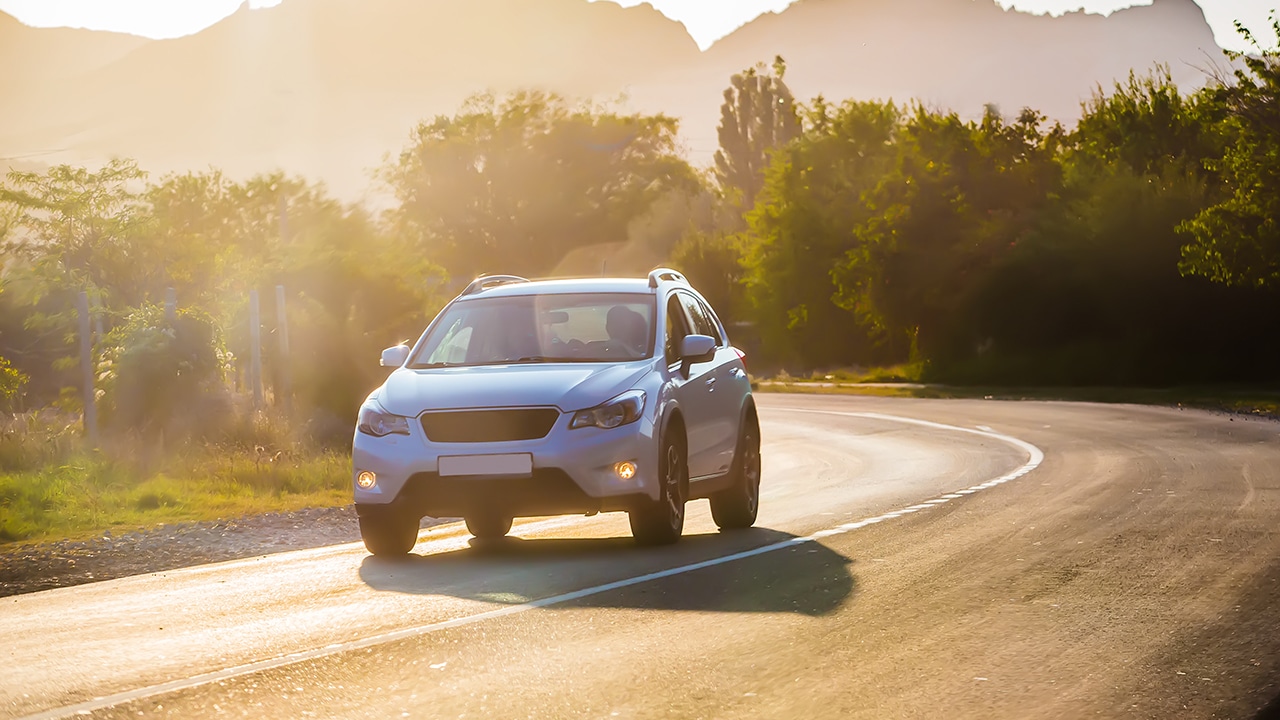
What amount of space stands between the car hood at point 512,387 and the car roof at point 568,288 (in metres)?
1.19

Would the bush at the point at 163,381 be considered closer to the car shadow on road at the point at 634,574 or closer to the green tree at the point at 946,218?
the car shadow on road at the point at 634,574

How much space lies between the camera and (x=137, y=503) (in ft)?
54.2

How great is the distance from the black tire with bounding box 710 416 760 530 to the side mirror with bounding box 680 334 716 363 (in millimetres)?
1208

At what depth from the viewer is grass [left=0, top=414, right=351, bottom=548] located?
50.1ft

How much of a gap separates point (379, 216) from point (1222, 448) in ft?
71.3

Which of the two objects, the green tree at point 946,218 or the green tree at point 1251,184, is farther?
the green tree at point 946,218

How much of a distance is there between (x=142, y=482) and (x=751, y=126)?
274ft

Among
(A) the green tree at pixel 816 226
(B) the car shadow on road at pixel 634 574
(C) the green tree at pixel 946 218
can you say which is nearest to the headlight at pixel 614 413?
(B) the car shadow on road at pixel 634 574

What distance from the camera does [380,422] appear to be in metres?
11.2

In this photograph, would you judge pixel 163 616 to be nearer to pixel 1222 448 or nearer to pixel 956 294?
pixel 1222 448

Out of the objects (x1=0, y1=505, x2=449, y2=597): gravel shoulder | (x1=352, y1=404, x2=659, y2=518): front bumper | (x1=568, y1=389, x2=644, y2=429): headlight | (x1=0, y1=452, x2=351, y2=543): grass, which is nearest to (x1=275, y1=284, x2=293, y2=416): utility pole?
(x1=0, y1=452, x2=351, y2=543): grass

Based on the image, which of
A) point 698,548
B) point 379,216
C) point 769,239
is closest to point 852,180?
point 769,239

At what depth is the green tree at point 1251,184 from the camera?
36312mm

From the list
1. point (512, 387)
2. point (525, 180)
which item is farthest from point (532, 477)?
point (525, 180)
